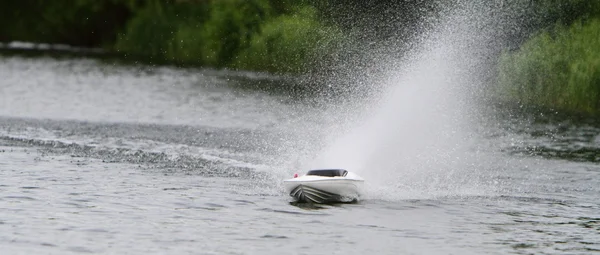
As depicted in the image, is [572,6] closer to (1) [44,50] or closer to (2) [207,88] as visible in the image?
(2) [207,88]

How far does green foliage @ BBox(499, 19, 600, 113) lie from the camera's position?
263 ft

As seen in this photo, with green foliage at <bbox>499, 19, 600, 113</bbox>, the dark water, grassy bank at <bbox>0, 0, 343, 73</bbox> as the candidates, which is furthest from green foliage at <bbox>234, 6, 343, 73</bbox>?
green foliage at <bbox>499, 19, 600, 113</bbox>

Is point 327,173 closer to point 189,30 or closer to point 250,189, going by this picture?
point 250,189

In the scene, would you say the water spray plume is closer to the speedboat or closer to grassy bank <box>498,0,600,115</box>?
the speedboat

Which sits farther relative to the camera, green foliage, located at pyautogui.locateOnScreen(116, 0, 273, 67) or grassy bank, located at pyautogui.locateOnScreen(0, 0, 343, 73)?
green foliage, located at pyautogui.locateOnScreen(116, 0, 273, 67)

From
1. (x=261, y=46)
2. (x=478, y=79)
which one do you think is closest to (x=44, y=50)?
(x=261, y=46)

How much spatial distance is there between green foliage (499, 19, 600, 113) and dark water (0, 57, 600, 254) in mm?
3031

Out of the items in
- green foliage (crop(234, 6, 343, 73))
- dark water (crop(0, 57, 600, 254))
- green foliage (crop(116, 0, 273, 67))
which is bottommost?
dark water (crop(0, 57, 600, 254))

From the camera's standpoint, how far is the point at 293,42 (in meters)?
110

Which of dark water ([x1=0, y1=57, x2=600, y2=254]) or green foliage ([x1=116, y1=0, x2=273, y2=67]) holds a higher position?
green foliage ([x1=116, y1=0, x2=273, y2=67])

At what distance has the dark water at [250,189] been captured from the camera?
127ft

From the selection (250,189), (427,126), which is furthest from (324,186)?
(427,126)

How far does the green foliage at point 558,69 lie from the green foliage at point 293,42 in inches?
907

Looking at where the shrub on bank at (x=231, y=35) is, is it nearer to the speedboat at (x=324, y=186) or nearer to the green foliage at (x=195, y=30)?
the green foliage at (x=195, y=30)
